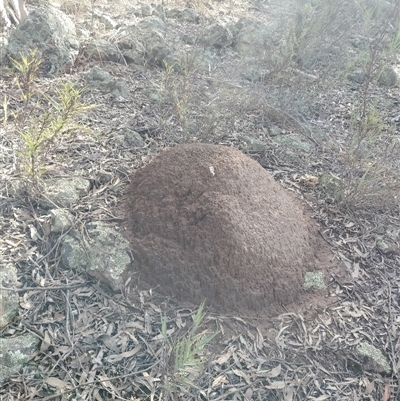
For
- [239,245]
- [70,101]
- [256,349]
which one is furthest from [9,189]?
[256,349]

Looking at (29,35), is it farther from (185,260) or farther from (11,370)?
(11,370)

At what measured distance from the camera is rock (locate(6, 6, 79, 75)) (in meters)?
3.30

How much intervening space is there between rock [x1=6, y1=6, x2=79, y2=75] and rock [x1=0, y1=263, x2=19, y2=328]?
1839mm

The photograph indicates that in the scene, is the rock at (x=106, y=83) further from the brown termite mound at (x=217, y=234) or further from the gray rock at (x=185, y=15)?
the gray rock at (x=185, y=15)

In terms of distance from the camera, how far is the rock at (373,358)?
1.93 m

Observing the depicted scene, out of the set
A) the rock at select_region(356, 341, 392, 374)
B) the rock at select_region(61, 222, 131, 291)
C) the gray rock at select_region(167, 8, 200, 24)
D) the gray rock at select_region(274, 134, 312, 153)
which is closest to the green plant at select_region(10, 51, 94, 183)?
the rock at select_region(61, 222, 131, 291)

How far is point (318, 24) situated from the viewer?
14.0 ft

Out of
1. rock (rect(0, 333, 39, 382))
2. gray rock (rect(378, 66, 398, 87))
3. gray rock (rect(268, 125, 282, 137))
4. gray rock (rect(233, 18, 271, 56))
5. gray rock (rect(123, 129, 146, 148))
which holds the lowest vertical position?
gray rock (rect(378, 66, 398, 87))

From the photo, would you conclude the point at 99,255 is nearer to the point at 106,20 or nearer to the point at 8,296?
the point at 8,296

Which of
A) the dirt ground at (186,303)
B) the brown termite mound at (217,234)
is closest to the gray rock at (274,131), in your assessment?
the dirt ground at (186,303)

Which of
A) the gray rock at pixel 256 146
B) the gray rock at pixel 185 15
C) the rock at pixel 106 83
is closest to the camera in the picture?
the gray rock at pixel 256 146

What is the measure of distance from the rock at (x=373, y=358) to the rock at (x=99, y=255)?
105 cm

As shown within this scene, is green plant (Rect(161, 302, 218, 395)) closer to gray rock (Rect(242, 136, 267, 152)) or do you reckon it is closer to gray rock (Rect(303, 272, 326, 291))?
gray rock (Rect(303, 272, 326, 291))

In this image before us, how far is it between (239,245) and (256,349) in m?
0.44
